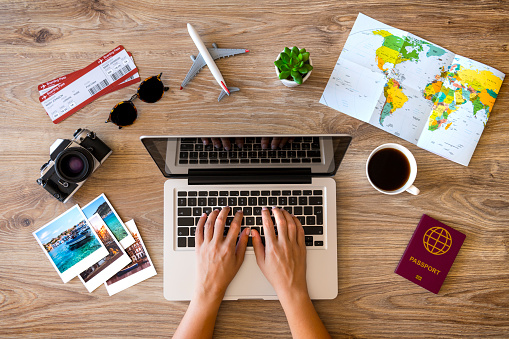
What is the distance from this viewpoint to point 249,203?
3.18 ft

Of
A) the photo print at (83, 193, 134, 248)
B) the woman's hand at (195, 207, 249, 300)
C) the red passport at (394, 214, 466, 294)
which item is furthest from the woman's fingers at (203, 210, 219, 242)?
the red passport at (394, 214, 466, 294)

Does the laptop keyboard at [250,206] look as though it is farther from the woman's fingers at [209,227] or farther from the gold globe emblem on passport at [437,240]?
the gold globe emblem on passport at [437,240]

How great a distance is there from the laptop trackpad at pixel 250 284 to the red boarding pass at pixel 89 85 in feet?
2.22

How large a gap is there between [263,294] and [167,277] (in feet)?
0.94

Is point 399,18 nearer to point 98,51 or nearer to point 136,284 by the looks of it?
point 98,51

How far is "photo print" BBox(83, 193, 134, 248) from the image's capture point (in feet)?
3.25

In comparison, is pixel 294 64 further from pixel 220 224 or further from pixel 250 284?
pixel 250 284

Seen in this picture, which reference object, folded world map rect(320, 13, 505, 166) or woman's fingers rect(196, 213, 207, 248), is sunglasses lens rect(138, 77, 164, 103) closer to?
woman's fingers rect(196, 213, 207, 248)

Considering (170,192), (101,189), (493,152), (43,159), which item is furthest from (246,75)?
(493,152)

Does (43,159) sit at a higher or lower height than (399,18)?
lower

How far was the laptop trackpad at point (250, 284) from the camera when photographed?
0.94m

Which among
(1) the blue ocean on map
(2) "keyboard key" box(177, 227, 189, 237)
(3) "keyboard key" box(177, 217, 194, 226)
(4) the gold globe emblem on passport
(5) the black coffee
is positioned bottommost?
(4) the gold globe emblem on passport

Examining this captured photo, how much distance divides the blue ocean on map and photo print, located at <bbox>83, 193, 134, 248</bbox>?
7 centimetres

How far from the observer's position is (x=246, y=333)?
95 centimetres
